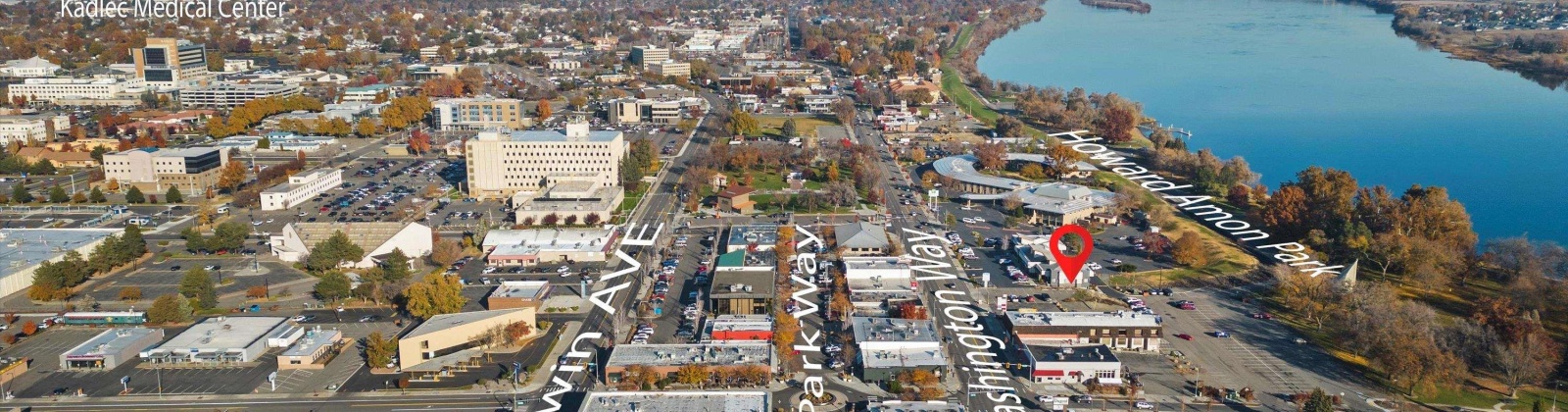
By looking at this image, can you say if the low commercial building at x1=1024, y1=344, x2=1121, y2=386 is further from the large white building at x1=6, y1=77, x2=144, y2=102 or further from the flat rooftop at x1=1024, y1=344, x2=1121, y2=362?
the large white building at x1=6, y1=77, x2=144, y2=102

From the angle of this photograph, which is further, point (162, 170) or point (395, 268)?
point (162, 170)

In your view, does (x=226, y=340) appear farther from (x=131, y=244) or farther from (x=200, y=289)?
(x=131, y=244)

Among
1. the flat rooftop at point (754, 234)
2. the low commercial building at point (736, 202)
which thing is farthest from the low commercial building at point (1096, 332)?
the low commercial building at point (736, 202)

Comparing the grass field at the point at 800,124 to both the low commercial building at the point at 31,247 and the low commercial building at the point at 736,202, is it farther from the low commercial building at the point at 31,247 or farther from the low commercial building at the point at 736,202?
the low commercial building at the point at 31,247

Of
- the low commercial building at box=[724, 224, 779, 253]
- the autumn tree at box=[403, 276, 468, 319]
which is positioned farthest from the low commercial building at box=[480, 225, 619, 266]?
the autumn tree at box=[403, 276, 468, 319]

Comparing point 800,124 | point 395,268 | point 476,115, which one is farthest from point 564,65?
point 395,268

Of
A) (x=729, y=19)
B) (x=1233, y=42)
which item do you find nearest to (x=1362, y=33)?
(x=1233, y=42)

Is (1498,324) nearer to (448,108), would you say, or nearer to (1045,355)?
(1045,355)
